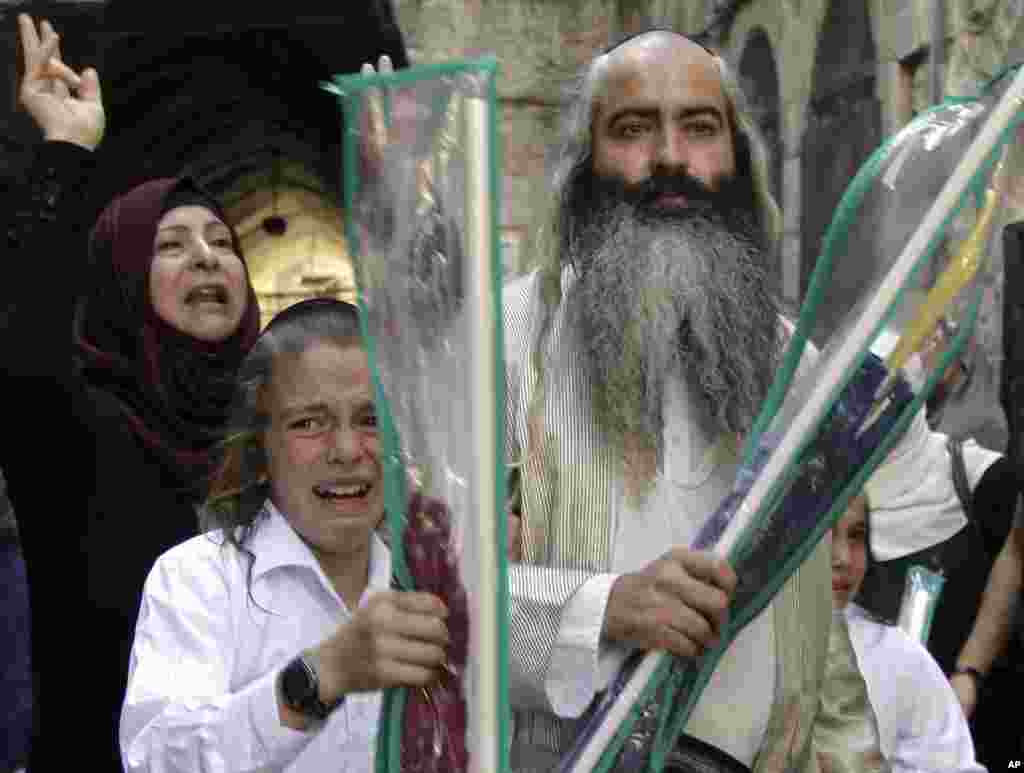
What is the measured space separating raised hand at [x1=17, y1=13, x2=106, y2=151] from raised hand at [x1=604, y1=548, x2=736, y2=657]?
4.59 feet

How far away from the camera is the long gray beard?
7.93 ft

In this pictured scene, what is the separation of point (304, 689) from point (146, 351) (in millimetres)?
1531

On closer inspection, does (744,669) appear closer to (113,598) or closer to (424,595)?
(424,595)

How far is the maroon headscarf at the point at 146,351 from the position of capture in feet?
11.0

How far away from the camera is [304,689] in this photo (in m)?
1.96

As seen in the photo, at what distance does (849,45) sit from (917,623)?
10.7ft

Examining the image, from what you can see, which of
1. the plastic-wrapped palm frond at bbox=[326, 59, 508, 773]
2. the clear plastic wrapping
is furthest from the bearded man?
the clear plastic wrapping

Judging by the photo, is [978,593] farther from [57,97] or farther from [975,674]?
[57,97]

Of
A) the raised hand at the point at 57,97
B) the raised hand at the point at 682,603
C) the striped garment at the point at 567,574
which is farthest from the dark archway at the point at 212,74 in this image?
the raised hand at the point at 682,603

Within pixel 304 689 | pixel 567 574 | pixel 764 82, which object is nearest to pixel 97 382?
pixel 567 574

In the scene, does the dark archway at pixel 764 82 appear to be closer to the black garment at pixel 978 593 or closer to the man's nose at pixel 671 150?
the black garment at pixel 978 593

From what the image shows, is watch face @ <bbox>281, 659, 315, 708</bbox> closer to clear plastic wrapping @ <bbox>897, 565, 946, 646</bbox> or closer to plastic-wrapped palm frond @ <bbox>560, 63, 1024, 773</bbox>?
plastic-wrapped palm frond @ <bbox>560, 63, 1024, 773</bbox>

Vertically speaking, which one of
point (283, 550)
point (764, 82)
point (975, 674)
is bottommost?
point (975, 674)

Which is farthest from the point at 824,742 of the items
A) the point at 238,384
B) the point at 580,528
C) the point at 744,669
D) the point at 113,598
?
the point at 113,598
